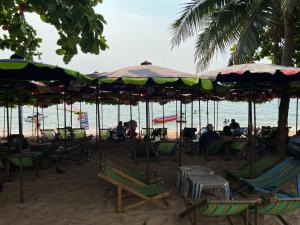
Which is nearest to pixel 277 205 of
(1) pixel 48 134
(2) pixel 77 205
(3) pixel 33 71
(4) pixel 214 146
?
(2) pixel 77 205

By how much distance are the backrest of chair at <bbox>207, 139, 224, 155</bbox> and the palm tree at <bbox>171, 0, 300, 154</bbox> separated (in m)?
1.82

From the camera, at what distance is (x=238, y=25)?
→ 12.1 metres

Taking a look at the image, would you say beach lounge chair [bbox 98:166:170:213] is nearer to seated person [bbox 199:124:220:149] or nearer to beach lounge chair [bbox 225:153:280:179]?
beach lounge chair [bbox 225:153:280:179]

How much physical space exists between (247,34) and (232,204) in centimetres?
828

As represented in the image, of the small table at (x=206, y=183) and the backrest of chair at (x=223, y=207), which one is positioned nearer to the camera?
the backrest of chair at (x=223, y=207)

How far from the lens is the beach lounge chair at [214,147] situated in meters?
10.1

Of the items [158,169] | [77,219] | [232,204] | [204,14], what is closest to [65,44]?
[77,219]

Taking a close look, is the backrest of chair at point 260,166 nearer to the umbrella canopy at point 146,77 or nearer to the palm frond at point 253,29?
the umbrella canopy at point 146,77

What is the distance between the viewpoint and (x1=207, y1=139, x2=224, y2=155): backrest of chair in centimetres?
1009

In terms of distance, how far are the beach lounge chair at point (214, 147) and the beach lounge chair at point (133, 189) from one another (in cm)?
422

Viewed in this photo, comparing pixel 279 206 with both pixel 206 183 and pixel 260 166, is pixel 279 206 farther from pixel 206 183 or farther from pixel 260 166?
pixel 260 166

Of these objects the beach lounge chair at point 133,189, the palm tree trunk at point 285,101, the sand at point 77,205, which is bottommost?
the sand at point 77,205

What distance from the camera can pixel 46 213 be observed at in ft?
18.0

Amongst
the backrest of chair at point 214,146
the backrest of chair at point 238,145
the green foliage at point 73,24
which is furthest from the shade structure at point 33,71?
the backrest of chair at point 238,145
